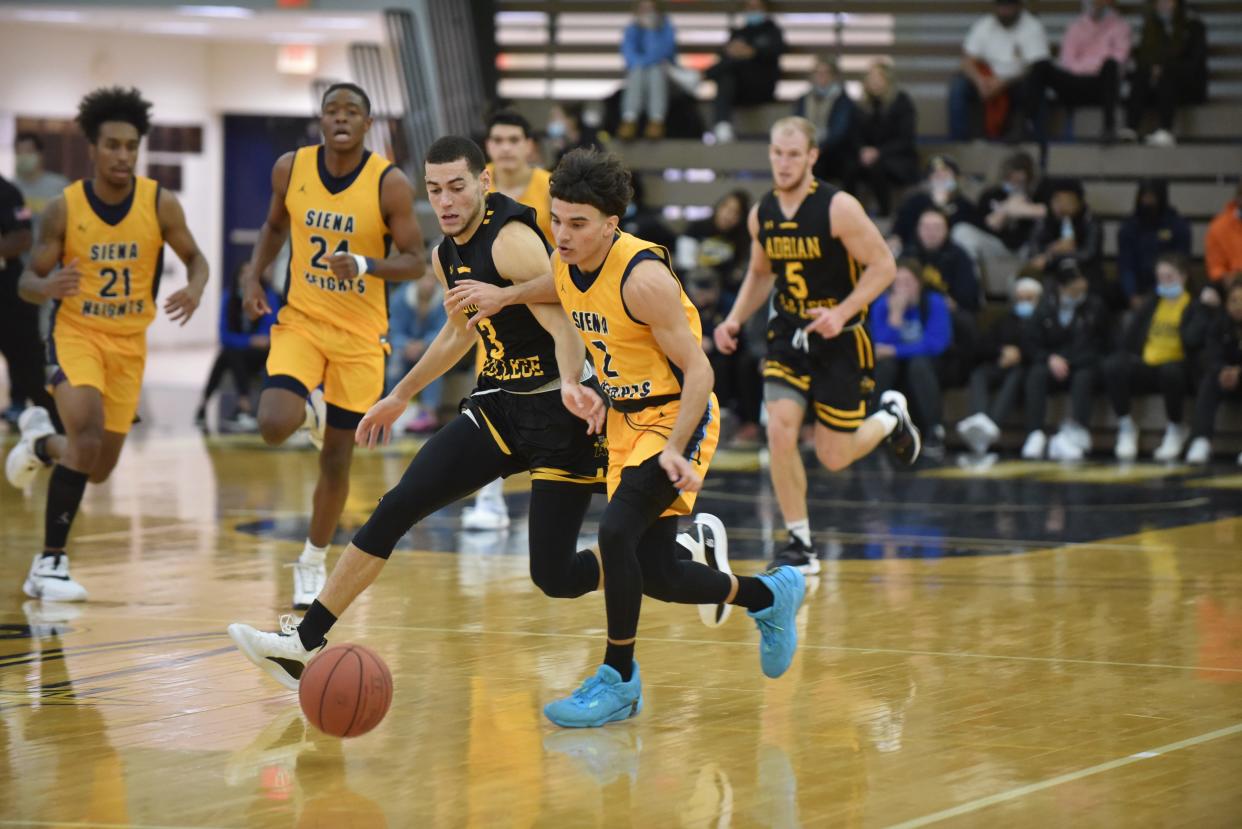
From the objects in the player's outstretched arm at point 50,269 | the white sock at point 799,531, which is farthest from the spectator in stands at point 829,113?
the player's outstretched arm at point 50,269

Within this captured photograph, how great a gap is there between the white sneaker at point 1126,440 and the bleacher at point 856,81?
0.46m

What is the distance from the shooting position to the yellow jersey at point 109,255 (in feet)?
26.3

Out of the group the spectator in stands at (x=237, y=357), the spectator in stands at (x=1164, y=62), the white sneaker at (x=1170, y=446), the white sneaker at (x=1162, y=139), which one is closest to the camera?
the white sneaker at (x=1170, y=446)

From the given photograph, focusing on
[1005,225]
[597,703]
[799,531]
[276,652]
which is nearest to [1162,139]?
[1005,225]

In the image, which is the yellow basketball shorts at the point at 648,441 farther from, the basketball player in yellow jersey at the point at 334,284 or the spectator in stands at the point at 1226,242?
the spectator in stands at the point at 1226,242

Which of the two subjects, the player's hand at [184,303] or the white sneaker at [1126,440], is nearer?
the player's hand at [184,303]

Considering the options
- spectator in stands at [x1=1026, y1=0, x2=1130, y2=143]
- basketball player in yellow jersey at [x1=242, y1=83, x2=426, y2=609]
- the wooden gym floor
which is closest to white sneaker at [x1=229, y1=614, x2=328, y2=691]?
the wooden gym floor

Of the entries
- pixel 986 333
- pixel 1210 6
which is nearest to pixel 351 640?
pixel 986 333

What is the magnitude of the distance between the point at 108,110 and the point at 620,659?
13.1 feet

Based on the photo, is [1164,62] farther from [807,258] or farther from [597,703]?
[597,703]

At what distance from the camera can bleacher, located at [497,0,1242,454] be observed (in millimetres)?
16844

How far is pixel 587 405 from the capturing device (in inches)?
220

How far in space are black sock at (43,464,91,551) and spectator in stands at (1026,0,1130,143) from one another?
1148 cm

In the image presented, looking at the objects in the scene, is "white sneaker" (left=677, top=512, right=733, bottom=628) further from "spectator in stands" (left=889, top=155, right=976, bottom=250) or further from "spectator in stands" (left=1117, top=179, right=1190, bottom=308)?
"spectator in stands" (left=1117, top=179, right=1190, bottom=308)
